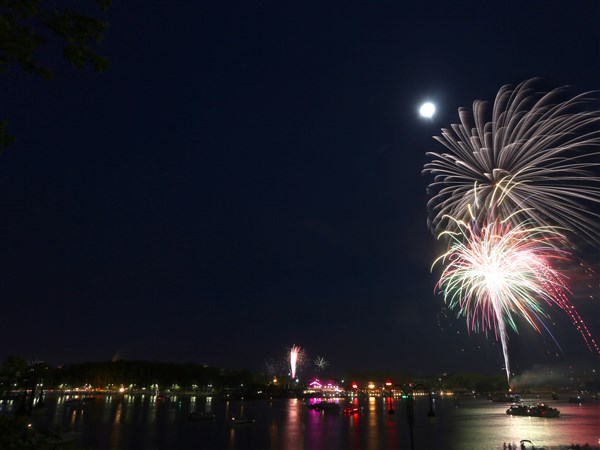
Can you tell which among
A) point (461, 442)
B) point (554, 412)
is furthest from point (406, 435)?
point (554, 412)

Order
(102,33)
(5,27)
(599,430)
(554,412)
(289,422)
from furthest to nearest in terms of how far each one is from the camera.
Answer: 1. (554,412)
2. (289,422)
3. (599,430)
4. (102,33)
5. (5,27)

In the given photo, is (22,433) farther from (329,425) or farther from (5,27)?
(329,425)

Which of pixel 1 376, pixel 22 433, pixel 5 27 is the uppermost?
pixel 5 27

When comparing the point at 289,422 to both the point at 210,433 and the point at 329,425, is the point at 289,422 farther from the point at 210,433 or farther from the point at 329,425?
the point at 210,433

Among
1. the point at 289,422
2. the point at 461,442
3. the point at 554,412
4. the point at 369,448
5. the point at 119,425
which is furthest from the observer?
the point at 554,412

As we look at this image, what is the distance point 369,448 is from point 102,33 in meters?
63.6

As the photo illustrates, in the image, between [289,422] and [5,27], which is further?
[289,422]

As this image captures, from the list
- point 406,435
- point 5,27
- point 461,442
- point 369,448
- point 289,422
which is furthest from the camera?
point 289,422

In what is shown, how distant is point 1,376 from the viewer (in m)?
7.33

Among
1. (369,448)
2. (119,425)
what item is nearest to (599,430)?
(369,448)

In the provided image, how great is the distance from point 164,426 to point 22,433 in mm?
92083

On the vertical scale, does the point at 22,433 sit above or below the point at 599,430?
above

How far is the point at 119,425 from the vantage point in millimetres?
87062

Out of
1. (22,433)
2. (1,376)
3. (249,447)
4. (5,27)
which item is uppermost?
(5,27)
